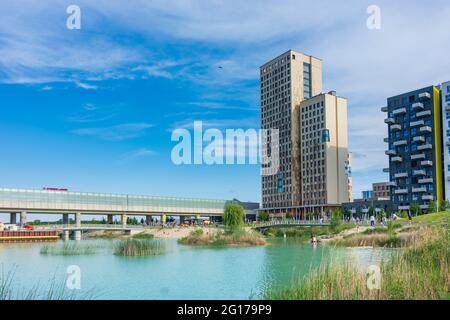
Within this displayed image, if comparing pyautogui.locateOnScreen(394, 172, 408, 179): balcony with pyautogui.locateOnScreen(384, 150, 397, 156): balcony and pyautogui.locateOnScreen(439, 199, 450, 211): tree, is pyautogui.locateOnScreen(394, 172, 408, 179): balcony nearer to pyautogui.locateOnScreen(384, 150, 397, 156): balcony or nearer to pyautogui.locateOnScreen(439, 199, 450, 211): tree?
pyautogui.locateOnScreen(384, 150, 397, 156): balcony

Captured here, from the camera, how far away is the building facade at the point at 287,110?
423 ft

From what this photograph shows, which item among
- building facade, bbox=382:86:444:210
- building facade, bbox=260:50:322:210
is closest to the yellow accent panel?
building facade, bbox=382:86:444:210

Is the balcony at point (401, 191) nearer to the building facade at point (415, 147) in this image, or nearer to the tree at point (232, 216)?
the building facade at point (415, 147)

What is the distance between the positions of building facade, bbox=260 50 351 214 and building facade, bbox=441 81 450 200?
36.3 m

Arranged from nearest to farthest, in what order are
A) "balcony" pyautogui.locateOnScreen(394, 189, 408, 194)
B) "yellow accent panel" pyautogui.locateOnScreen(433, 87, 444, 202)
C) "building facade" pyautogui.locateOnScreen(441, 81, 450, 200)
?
"building facade" pyautogui.locateOnScreen(441, 81, 450, 200)
"yellow accent panel" pyautogui.locateOnScreen(433, 87, 444, 202)
"balcony" pyautogui.locateOnScreen(394, 189, 408, 194)

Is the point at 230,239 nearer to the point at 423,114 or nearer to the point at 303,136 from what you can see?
the point at 423,114

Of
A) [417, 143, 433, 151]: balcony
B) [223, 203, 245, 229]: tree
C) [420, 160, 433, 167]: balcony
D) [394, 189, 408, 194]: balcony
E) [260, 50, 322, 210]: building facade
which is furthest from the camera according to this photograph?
[260, 50, 322, 210]: building facade

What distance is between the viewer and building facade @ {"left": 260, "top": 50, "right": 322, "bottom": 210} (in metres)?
129

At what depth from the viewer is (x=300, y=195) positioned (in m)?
128

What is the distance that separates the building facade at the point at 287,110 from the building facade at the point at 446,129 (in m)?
48.7

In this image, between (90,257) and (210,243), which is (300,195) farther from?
(90,257)

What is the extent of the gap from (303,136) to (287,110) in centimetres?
907

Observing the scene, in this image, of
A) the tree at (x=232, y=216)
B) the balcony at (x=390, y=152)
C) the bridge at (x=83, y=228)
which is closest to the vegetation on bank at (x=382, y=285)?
the tree at (x=232, y=216)
